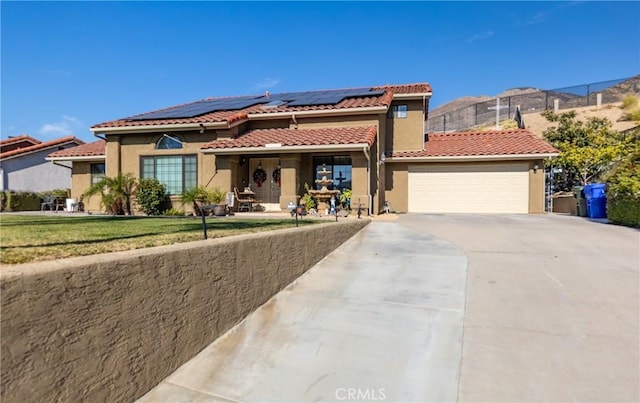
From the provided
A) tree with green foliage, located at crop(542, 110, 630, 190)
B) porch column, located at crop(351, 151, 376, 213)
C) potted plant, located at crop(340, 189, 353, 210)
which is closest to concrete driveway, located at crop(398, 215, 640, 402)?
porch column, located at crop(351, 151, 376, 213)

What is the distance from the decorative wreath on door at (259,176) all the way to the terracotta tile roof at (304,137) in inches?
63.5

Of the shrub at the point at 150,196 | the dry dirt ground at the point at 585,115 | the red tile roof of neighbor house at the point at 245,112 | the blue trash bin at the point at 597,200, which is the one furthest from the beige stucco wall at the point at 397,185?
the dry dirt ground at the point at 585,115

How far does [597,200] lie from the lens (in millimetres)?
12828

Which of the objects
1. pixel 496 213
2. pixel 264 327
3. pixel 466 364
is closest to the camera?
pixel 466 364

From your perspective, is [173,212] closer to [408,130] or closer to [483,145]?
[408,130]

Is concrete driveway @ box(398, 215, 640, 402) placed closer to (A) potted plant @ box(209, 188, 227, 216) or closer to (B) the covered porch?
(B) the covered porch

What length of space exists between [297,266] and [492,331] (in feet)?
9.94

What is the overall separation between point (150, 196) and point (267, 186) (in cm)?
483

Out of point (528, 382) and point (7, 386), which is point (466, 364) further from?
point (7, 386)

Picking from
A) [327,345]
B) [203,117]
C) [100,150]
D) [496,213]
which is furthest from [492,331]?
[100,150]

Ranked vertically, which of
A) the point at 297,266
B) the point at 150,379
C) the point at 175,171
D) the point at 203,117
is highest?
the point at 203,117

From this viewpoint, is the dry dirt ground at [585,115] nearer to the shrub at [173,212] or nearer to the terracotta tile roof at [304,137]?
the terracotta tile roof at [304,137]

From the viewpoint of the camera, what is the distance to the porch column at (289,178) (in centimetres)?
1366

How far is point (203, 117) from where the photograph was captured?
596 inches
